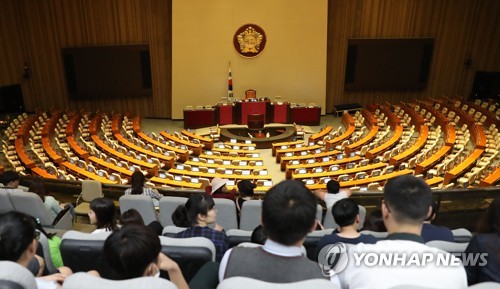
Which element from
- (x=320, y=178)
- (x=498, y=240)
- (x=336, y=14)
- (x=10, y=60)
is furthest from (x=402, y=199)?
(x=10, y=60)

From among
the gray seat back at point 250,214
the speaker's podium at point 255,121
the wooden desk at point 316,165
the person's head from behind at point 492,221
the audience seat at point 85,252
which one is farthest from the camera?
the speaker's podium at point 255,121

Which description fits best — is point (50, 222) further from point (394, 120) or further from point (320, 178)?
point (394, 120)

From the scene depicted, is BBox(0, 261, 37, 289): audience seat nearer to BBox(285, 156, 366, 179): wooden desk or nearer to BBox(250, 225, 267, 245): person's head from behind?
BBox(250, 225, 267, 245): person's head from behind

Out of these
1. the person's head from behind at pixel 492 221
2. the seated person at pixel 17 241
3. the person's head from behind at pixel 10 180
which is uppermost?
the person's head from behind at pixel 492 221

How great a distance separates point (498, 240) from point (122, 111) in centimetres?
1727

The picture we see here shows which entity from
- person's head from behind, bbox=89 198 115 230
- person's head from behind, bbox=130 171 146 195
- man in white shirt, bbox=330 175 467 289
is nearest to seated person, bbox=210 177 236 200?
person's head from behind, bbox=130 171 146 195

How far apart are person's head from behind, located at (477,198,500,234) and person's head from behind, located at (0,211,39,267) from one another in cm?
222

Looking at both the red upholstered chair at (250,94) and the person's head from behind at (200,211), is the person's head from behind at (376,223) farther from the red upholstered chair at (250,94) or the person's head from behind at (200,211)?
the red upholstered chair at (250,94)

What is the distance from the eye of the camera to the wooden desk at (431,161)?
988 centimetres

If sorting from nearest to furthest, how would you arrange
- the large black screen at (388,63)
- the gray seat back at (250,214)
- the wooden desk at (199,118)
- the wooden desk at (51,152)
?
the gray seat back at (250,214) < the wooden desk at (51,152) < the wooden desk at (199,118) < the large black screen at (388,63)

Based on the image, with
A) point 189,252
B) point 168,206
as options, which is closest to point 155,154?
point 168,206

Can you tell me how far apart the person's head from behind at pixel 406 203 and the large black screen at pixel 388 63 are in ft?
52.0

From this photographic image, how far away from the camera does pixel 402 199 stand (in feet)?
6.01

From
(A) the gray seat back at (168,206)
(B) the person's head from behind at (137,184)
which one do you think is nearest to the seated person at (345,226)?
(A) the gray seat back at (168,206)
